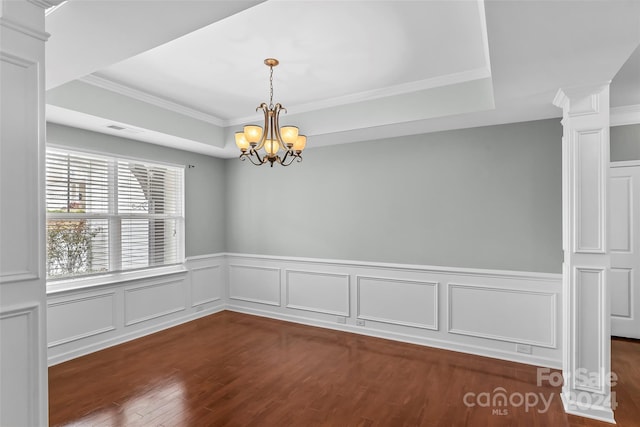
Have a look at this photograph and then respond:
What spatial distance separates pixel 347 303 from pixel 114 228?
3.06 meters

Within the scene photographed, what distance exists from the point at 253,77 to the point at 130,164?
2180 mm

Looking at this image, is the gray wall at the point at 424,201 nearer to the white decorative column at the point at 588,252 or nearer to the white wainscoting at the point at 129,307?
the white decorative column at the point at 588,252

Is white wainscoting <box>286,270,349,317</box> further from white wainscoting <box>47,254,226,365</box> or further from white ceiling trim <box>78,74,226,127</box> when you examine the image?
white ceiling trim <box>78,74,226,127</box>

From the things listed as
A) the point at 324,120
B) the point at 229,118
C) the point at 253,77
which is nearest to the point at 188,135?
the point at 229,118

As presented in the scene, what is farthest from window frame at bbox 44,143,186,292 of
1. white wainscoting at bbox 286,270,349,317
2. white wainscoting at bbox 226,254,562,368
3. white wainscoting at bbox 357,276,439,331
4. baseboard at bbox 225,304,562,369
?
white wainscoting at bbox 357,276,439,331

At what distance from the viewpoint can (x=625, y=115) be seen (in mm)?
3938

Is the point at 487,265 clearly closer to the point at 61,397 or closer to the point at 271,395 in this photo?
the point at 271,395

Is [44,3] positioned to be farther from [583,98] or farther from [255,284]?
[255,284]

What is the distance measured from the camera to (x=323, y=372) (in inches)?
133

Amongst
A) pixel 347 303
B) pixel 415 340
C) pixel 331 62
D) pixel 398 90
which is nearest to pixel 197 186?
pixel 347 303

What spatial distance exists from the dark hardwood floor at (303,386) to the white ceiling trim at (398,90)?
2.82 metres

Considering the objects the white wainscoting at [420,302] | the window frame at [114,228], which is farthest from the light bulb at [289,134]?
the window frame at [114,228]

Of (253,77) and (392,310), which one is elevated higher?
(253,77)

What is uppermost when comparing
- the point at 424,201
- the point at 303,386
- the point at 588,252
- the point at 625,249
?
the point at 424,201
